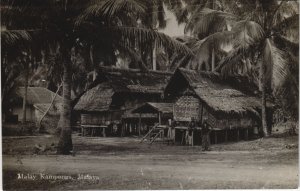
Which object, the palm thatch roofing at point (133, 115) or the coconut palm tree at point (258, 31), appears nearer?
the coconut palm tree at point (258, 31)

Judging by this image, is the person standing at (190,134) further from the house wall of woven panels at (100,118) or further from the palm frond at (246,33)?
the palm frond at (246,33)

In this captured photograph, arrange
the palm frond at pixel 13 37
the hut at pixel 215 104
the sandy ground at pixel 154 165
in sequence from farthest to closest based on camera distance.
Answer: the hut at pixel 215 104, the sandy ground at pixel 154 165, the palm frond at pixel 13 37

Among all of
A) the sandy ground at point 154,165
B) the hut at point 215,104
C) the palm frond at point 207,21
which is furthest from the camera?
the hut at point 215,104

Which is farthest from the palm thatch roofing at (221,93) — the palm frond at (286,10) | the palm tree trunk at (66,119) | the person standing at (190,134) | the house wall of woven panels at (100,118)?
the palm tree trunk at (66,119)

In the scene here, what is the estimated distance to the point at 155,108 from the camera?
6.60 meters

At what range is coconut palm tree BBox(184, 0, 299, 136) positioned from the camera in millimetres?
6492

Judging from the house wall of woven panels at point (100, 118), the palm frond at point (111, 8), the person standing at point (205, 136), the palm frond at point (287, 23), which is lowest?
the person standing at point (205, 136)

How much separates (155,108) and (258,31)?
5.27ft

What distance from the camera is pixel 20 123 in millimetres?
6445

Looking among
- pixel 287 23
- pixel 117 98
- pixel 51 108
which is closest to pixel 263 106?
pixel 287 23

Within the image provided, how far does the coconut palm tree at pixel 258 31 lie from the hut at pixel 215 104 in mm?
336

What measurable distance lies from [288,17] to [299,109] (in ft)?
3.84

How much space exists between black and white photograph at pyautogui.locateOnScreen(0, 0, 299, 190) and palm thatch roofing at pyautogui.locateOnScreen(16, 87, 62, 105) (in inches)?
0.5

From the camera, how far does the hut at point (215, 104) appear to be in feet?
21.7
